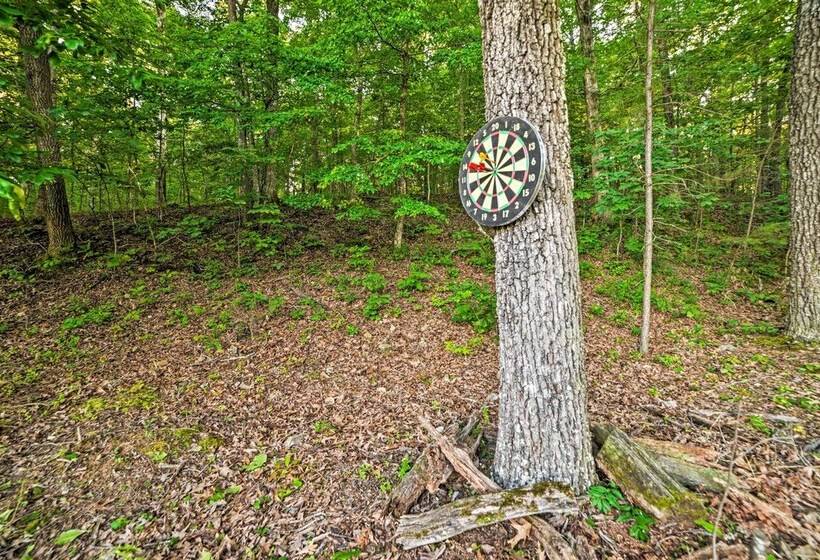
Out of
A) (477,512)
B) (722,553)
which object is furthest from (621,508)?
(477,512)

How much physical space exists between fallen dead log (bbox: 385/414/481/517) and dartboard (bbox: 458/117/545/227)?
6.57 feet

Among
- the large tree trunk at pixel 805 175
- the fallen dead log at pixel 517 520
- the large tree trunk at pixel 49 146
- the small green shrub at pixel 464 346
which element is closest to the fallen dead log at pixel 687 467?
the fallen dead log at pixel 517 520

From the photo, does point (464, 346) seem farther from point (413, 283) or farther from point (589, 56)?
point (589, 56)

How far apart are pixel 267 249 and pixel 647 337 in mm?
7987

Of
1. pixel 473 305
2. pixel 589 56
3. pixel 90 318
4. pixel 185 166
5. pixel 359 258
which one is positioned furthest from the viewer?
pixel 185 166

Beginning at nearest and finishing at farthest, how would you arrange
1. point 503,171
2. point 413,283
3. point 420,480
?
1. point 503,171
2. point 420,480
3. point 413,283

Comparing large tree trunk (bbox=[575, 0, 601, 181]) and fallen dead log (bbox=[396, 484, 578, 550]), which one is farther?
large tree trunk (bbox=[575, 0, 601, 181])

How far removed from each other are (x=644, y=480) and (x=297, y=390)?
12.1 ft

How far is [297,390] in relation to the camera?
441 centimetres

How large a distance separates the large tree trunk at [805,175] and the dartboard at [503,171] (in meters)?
4.73

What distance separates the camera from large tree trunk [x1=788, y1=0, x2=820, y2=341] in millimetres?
4274

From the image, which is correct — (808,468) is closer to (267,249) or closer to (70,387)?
(70,387)

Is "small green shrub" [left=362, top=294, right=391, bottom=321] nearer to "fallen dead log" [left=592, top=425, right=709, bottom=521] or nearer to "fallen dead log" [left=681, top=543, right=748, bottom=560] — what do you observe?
"fallen dead log" [left=592, top=425, right=709, bottom=521]

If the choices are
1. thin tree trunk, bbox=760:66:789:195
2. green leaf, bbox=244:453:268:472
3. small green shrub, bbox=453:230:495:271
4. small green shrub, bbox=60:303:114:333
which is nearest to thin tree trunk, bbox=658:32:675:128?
thin tree trunk, bbox=760:66:789:195
